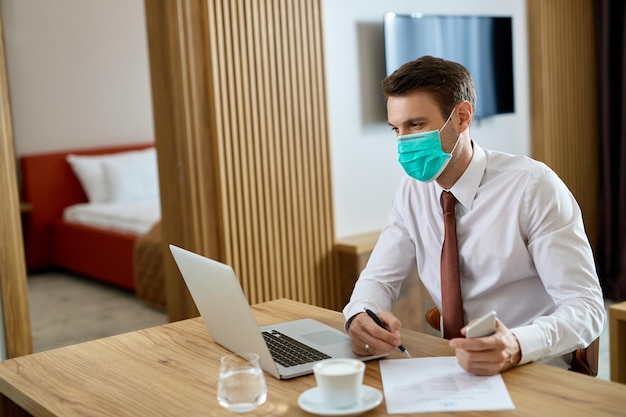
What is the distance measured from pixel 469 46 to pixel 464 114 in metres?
2.53

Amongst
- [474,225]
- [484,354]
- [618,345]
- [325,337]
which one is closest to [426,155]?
[474,225]

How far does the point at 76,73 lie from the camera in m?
6.71

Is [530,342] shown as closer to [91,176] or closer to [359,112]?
[359,112]

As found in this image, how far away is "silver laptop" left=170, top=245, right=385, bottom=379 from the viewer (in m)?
1.50

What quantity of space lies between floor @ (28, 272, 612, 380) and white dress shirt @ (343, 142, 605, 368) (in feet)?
6.68

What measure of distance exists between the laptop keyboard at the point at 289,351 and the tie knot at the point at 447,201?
53 centimetres

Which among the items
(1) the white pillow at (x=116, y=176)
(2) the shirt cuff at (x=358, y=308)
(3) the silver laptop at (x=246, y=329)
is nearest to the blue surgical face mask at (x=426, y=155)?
(2) the shirt cuff at (x=358, y=308)

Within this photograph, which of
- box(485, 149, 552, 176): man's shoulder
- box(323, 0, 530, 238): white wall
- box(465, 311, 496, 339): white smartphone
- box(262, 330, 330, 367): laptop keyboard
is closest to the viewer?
box(465, 311, 496, 339): white smartphone

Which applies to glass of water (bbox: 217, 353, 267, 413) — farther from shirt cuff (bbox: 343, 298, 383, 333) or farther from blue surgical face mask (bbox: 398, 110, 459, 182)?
blue surgical face mask (bbox: 398, 110, 459, 182)

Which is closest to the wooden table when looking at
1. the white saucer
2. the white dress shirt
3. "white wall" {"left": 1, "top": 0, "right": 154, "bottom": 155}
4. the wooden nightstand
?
the white saucer

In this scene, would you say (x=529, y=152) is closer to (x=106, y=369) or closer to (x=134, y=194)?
(x=134, y=194)

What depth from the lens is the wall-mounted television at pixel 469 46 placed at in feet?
13.3

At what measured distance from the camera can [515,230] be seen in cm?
190

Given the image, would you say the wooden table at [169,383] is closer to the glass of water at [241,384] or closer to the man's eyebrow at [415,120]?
the glass of water at [241,384]
